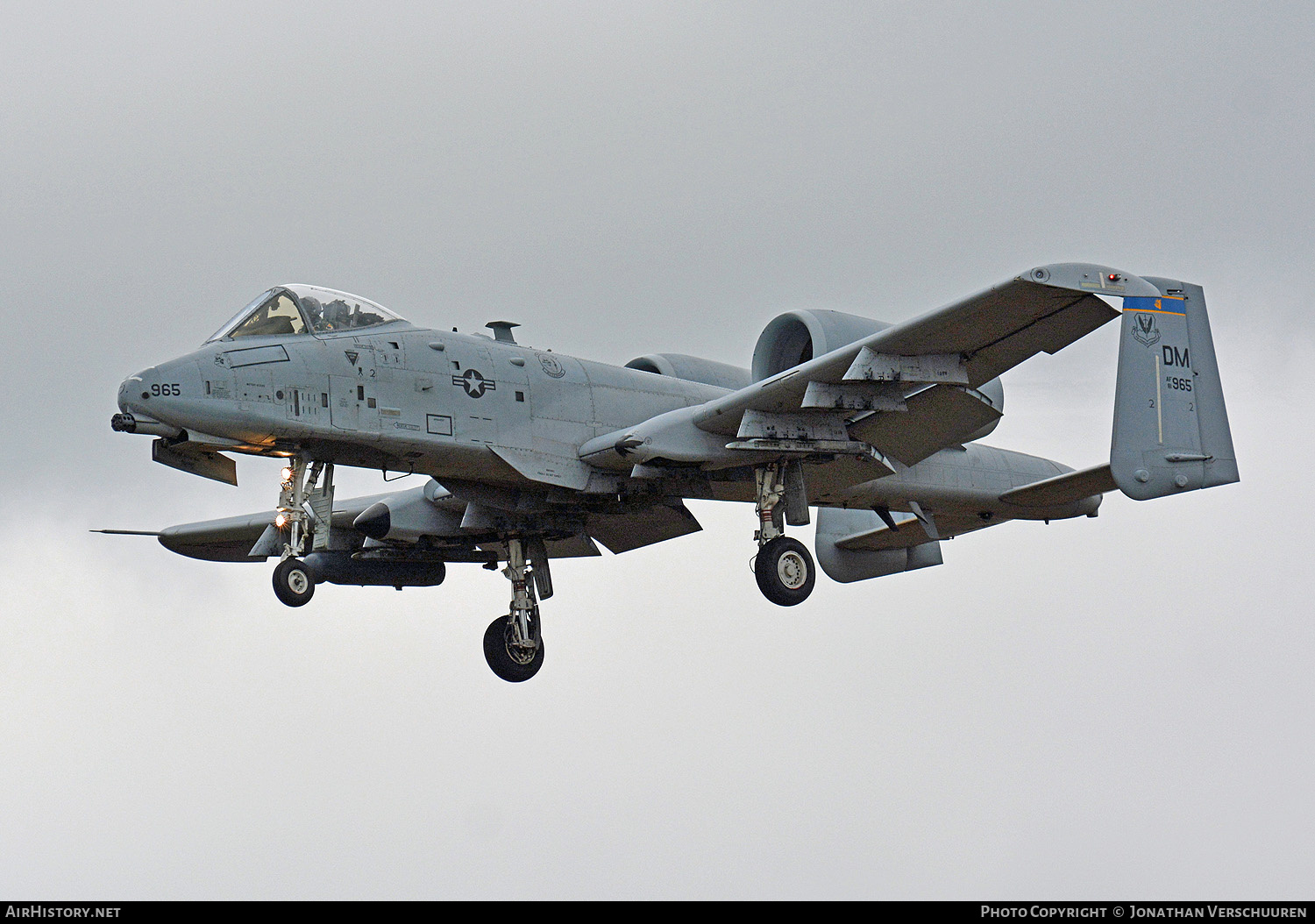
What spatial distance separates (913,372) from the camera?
67.4ft

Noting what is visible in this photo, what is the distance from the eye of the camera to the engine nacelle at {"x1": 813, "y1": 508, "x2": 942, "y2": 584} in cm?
2848

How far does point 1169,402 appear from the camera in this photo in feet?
79.5

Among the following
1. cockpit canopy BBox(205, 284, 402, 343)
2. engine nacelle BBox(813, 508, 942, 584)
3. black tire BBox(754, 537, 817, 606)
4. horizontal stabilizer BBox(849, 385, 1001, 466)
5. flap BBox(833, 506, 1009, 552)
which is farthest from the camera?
engine nacelle BBox(813, 508, 942, 584)

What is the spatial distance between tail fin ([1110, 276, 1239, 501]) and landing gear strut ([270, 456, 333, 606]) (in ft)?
35.8

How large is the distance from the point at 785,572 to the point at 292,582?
247 inches

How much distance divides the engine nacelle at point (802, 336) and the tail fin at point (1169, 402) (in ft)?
12.9

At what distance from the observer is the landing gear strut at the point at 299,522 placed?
67.9 ft

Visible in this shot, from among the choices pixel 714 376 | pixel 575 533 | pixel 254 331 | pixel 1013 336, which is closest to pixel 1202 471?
pixel 1013 336

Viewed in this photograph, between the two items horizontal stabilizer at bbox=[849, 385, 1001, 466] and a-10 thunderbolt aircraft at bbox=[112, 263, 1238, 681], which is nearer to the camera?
a-10 thunderbolt aircraft at bbox=[112, 263, 1238, 681]

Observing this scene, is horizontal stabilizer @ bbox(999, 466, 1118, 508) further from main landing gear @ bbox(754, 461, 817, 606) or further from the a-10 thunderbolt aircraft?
→ main landing gear @ bbox(754, 461, 817, 606)

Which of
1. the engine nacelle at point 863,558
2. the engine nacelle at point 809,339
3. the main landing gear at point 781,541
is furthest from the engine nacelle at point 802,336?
the engine nacelle at point 863,558

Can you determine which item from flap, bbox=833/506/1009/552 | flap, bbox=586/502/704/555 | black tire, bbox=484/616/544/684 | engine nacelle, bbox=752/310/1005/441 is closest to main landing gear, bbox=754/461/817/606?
engine nacelle, bbox=752/310/1005/441

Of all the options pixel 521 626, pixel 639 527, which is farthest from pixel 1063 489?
pixel 521 626

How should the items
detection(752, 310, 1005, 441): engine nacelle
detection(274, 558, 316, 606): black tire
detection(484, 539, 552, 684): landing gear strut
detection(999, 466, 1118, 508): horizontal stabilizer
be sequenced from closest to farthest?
detection(274, 558, 316, 606): black tire → detection(752, 310, 1005, 441): engine nacelle → detection(999, 466, 1118, 508): horizontal stabilizer → detection(484, 539, 552, 684): landing gear strut
